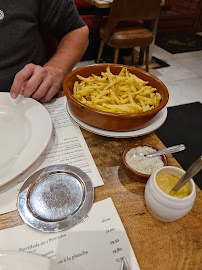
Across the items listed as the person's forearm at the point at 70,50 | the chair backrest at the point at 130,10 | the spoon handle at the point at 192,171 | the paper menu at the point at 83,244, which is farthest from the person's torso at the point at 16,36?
the chair backrest at the point at 130,10

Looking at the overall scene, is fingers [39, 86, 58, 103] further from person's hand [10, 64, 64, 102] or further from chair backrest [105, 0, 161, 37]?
chair backrest [105, 0, 161, 37]

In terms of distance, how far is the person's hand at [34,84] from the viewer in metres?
0.83

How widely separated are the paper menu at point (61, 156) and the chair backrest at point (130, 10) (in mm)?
2135

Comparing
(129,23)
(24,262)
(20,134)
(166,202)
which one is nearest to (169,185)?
(166,202)

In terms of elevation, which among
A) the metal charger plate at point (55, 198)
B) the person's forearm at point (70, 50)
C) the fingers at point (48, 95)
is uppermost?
the person's forearm at point (70, 50)

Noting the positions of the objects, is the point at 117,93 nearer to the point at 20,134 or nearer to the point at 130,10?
the point at 20,134

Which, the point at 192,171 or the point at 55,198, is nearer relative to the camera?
the point at 192,171

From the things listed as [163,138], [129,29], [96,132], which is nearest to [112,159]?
[96,132]

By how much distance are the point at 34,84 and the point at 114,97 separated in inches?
13.1

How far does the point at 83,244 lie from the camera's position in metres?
0.50

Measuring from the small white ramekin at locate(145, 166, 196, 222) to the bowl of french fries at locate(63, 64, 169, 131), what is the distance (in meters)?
0.24

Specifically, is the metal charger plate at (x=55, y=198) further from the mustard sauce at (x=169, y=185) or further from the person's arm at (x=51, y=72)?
the person's arm at (x=51, y=72)

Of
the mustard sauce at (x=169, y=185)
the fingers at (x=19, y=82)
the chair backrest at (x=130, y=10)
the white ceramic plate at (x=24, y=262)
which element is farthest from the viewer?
the chair backrest at (x=130, y=10)

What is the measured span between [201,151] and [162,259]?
1632 mm
